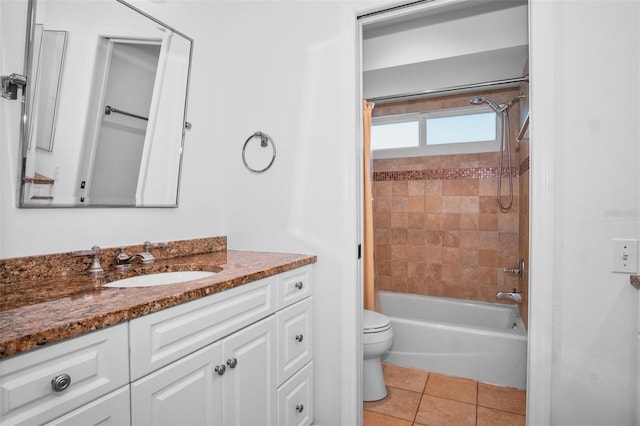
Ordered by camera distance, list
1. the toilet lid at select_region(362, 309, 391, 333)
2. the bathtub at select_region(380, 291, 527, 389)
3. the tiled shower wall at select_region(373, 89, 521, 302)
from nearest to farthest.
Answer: the toilet lid at select_region(362, 309, 391, 333) → the bathtub at select_region(380, 291, 527, 389) → the tiled shower wall at select_region(373, 89, 521, 302)

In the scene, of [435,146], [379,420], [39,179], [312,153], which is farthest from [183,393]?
[435,146]

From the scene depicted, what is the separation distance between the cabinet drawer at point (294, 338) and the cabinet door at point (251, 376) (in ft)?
0.18

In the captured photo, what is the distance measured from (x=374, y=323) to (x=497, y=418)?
824mm

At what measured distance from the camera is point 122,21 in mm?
1490

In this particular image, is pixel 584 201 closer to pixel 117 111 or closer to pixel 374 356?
pixel 374 356

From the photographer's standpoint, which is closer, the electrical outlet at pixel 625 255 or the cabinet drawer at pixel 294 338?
the electrical outlet at pixel 625 255

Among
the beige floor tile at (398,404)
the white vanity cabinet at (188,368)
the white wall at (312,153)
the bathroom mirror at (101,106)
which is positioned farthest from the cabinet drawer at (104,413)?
the beige floor tile at (398,404)

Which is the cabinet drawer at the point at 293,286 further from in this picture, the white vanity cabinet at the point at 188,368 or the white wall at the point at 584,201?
the white wall at the point at 584,201

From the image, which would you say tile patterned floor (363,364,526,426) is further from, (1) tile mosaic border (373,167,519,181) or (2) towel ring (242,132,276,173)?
(1) tile mosaic border (373,167,519,181)

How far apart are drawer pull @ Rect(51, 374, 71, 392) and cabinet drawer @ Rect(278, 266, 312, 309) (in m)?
0.82

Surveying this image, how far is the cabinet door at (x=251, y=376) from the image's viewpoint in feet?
3.89

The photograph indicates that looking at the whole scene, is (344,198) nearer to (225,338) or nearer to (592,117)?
(225,338)

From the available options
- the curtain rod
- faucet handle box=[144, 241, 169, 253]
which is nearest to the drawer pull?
faucet handle box=[144, 241, 169, 253]

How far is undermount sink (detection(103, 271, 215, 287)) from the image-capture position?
52.5 inches
